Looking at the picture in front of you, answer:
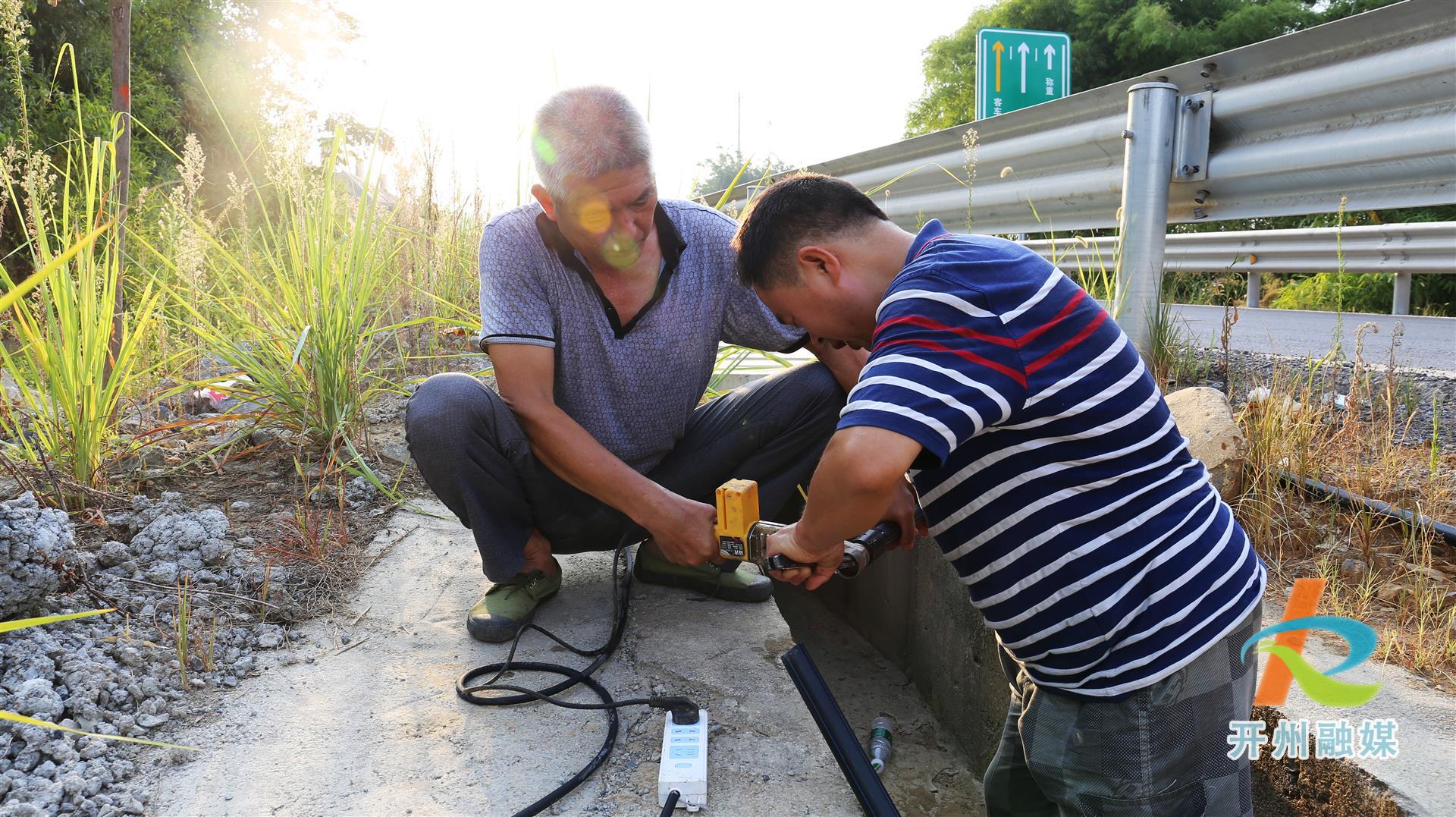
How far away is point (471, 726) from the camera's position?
6.07 feet

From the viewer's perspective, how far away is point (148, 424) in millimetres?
2861

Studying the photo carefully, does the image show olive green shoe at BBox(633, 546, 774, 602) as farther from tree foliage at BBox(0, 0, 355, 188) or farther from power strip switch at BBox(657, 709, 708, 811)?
tree foliage at BBox(0, 0, 355, 188)

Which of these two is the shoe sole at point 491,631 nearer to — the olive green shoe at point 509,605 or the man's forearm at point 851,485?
the olive green shoe at point 509,605

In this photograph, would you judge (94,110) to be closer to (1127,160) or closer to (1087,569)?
(1127,160)

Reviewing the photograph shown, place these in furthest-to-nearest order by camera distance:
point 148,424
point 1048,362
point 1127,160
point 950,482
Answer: point 148,424, point 1127,160, point 950,482, point 1048,362

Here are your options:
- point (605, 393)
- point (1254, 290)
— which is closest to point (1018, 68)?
point (1254, 290)

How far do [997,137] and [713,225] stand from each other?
1550mm

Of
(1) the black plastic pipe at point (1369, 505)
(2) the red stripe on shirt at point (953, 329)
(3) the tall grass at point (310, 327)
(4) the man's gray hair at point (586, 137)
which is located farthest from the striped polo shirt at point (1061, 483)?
(3) the tall grass at point (310, 327)

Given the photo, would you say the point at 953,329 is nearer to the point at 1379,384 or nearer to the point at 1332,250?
the point at 1379,384

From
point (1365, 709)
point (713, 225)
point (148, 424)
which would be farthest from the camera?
point (148, 424)

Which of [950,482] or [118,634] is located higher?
[950,482]

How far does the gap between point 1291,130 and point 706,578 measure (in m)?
1.99

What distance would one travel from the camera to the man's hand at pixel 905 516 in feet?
5.98

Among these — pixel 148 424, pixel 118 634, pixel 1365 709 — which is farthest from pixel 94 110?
pixel 1365 709
